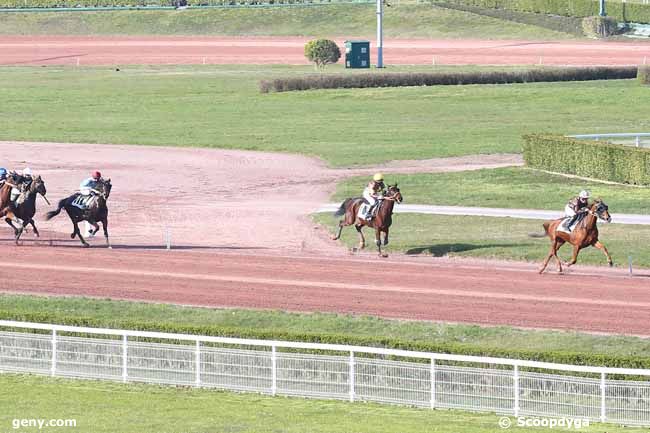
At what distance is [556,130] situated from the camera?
51.9m

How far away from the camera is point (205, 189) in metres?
41.7

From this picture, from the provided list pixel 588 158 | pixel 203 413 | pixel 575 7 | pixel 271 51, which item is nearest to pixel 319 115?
pixel 588 158

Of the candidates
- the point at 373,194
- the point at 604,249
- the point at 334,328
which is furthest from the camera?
the point at 373,194

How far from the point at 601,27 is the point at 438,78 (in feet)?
92.4

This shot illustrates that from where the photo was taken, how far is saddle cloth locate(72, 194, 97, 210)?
3144cm

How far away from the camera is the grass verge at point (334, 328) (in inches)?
779

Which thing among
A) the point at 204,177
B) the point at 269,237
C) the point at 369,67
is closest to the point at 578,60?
the point at 369,67

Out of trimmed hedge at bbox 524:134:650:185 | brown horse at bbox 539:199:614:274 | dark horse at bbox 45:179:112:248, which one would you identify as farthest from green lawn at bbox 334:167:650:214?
dark horse at bbox 45:179:112:248

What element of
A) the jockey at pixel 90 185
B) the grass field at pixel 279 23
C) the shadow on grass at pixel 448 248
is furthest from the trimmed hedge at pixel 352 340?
the grass field at pixel 279 23

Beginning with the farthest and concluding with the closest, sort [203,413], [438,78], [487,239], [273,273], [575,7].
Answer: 1. [575,7]
2. [438,78]
3. [487,239]
4. [273,273]
5. [203,413]

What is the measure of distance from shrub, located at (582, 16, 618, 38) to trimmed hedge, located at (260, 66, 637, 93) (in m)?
22.9

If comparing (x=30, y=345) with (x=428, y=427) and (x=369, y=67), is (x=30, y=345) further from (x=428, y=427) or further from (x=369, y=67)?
(x=369, y=67)

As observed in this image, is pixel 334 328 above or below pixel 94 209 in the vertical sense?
below

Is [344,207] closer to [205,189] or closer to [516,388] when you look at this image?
[205,189]
